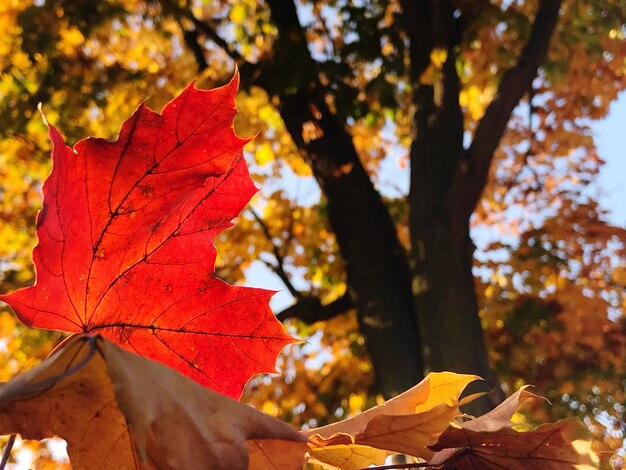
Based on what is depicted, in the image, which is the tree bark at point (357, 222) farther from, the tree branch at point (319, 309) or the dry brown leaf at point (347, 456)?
the dry brown leaf at point (347, 456)

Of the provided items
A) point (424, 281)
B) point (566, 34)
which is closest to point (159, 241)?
point (424, 281)

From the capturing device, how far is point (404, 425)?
32cm

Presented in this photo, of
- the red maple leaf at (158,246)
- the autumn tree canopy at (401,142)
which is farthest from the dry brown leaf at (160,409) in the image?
the autumn tree canopy at (401,142)

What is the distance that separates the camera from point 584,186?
14.2ft

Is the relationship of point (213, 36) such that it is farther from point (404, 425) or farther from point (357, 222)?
point (404, 425)

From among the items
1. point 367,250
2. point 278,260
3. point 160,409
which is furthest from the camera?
point 278,260

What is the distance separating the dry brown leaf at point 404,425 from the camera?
32 cm

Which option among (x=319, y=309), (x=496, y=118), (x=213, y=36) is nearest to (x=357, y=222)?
(x=319, y=309)

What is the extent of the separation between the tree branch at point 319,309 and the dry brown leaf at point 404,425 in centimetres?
298

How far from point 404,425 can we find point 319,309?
10.2ft

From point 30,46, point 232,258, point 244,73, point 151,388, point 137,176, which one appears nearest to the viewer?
point 151,388

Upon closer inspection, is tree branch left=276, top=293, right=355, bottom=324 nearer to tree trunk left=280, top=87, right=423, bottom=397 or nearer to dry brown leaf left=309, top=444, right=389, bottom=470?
tree trunk left=280, top=87, right=423, bottom=397

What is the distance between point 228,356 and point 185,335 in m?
0.03

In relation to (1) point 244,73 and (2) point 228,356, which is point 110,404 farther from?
(1) point 244,73
